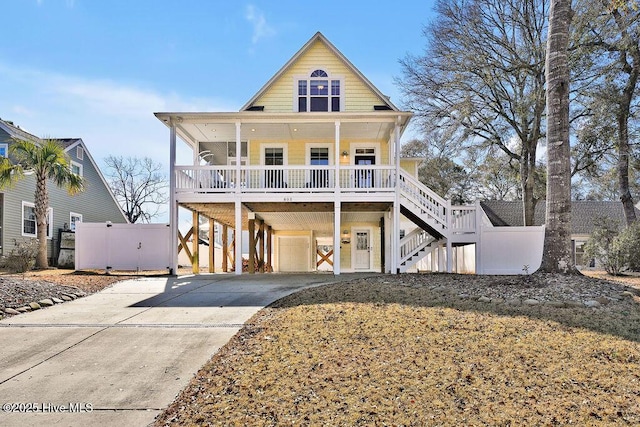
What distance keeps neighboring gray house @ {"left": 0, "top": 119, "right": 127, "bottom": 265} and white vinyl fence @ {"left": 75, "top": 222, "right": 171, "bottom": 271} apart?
5481 millimetres

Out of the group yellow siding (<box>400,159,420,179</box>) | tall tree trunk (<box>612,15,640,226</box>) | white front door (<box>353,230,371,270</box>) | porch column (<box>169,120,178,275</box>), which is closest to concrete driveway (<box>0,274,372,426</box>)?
porch column (<box>169,120,178,275</box>)

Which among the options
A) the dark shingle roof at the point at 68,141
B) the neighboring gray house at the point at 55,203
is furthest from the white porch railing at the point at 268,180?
the dark shingle roof at the point at 68,141

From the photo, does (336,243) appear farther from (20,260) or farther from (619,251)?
(20,260)

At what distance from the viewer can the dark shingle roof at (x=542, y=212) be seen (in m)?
27.9

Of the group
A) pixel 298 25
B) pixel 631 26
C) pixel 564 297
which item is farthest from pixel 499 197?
pixel 564 297

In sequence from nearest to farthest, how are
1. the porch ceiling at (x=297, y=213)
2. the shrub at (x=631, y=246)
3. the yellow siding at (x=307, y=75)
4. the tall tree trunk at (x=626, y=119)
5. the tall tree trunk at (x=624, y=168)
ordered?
1. the shrub at (x=631, y=246)
2. the porch ceiling at (x=297, y=213)
3. the tall tree trunk at (x=626, y=119)
4. the tall tree trunk at (x=624, y=168)
5. the yellow siding at (x=307, y=75)

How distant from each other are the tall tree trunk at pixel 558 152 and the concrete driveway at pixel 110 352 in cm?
562

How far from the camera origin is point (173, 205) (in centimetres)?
1443

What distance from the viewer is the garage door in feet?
73.6

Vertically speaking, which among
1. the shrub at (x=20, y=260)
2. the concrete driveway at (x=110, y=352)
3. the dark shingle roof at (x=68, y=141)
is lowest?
the concrete driveway at (x=110, y=352)

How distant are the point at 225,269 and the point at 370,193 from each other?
286 inches

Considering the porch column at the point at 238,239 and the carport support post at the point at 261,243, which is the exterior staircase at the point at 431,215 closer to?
the porch column at the point at 238,239

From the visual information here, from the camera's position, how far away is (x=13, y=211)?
1912cm

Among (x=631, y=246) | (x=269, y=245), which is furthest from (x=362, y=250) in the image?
(x=631, y=246)
